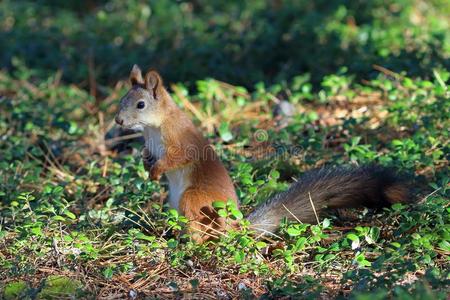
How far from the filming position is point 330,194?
171 inches

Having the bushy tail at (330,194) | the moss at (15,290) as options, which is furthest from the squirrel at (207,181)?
the moss at (15,290)

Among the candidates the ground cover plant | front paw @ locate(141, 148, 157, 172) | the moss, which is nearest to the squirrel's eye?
front paw @ locate(141, 148, 157, 172)

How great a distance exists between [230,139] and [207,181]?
46.6 inches

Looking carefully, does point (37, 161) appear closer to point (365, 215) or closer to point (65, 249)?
point (65, 249)

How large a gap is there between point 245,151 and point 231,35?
8.51 feet

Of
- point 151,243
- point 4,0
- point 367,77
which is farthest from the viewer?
point 4,0

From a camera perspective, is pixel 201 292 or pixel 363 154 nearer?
pixel 201 292

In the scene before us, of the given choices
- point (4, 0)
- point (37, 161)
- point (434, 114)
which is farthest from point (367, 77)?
point (4, 0)

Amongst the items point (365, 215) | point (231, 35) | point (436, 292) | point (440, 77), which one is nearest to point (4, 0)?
point (231, 35)

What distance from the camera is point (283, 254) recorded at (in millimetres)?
4012

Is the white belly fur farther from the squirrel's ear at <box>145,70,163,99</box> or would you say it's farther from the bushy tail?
the bushy tail

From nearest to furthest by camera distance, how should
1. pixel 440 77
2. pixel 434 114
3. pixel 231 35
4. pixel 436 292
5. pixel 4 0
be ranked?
pixel 436 292 → pixel 434 114 → pixel 440 77 → pixel 231 35 → pixel 4 0

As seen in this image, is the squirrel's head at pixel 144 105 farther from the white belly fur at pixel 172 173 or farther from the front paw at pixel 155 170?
the front paw at pixel 155 170

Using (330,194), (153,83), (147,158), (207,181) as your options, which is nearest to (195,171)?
(207,181)
